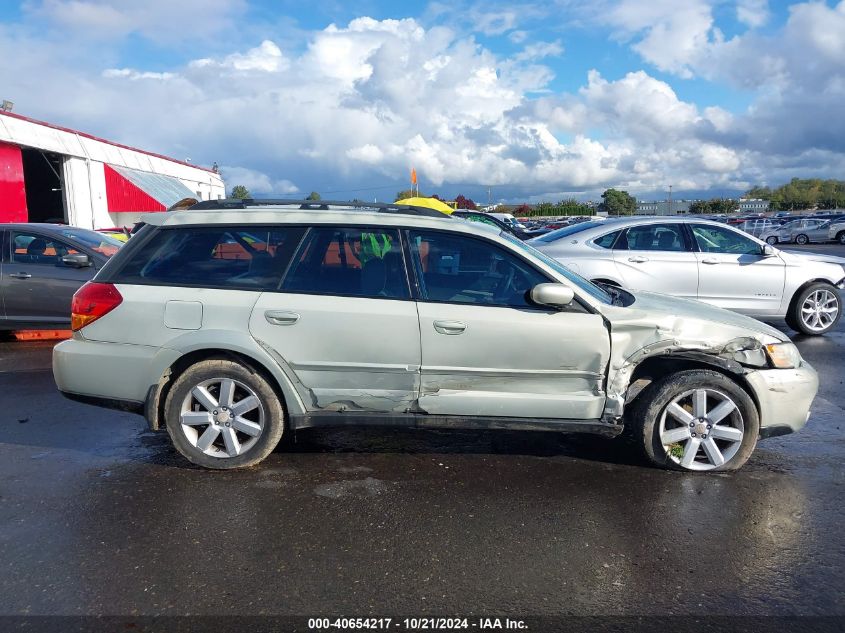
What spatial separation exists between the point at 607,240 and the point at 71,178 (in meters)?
27.9

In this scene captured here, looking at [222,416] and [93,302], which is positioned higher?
[93,302]

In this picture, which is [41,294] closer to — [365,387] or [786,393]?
[365,387]

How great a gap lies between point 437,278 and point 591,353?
1087 mm

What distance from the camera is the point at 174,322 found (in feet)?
13.7

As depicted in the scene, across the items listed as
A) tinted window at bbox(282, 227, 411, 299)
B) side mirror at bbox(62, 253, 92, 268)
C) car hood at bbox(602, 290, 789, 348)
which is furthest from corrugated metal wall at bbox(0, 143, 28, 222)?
car hood at bbox(602, 290, 789, 348)

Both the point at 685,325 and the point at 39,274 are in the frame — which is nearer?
the point at 685,325

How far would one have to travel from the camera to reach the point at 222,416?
420cm

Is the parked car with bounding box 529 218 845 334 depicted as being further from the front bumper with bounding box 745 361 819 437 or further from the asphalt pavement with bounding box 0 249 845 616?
the front bumper with bounding box 745 361 819 437

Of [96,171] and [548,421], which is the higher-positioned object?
[96,171]

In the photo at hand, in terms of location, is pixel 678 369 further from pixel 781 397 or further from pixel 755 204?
pixel 755 204

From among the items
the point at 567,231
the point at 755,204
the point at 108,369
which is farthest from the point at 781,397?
the point at 755,204

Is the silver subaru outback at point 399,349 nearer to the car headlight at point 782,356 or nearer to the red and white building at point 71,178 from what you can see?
the car headlight at point 782,356

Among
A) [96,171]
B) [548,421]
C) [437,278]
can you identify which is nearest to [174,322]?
[437,278]

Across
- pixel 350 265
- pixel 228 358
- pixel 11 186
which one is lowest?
pixel 228 358
